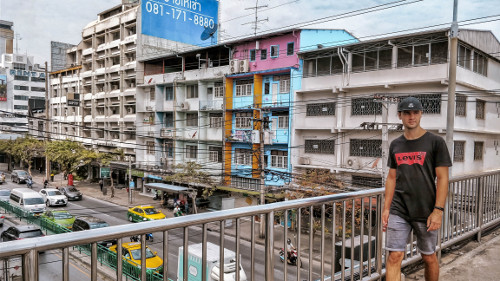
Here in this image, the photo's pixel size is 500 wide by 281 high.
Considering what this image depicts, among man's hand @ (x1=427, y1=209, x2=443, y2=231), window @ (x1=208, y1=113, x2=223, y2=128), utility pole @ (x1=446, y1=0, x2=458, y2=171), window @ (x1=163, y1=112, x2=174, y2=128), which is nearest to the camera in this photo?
man's hand @ (x1=427, y1=209, x2=443, y2=231)

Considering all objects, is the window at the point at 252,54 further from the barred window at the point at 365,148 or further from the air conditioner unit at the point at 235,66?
the barred window at the point at 365,148

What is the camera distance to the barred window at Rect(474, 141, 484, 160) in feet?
68.4

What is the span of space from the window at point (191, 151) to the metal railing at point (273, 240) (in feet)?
84.2

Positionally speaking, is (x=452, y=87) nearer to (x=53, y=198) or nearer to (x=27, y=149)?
(x=53, y=198)

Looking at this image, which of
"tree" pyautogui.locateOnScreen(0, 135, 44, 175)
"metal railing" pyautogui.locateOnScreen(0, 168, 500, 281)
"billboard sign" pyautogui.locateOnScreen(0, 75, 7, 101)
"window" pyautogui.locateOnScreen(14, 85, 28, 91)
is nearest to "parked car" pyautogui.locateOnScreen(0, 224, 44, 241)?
"metal railing" pyautogui.locateOnScreen(0, 168, 500, 281)

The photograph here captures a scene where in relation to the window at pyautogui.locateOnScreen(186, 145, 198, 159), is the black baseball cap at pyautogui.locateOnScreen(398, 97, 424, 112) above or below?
above

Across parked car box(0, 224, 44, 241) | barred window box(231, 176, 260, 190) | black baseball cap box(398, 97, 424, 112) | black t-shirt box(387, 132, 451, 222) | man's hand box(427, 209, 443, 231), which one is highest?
black baseball cap box(398, 97, 424, 112)

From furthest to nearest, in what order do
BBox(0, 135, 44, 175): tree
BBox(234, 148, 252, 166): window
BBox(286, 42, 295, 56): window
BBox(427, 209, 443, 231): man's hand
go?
BBox(0, 135, 44, 175): tree → BBox(234, 148, 252, 166): window → BBox(286, 42, 295, 56): window → BBox(427, 209, 443, 231): man's hand

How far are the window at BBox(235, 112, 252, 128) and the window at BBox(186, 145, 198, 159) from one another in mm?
4980

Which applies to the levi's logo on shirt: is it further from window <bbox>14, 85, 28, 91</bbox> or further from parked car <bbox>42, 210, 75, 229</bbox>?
window <bbox>14, 85, 28, 91</bbox>

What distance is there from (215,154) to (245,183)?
3.89 metres

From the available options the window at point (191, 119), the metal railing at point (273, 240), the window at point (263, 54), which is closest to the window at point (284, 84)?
the window at point (263, 54)

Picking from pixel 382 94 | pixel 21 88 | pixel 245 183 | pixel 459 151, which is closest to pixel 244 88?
pixel 245 183

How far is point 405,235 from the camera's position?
280cm
